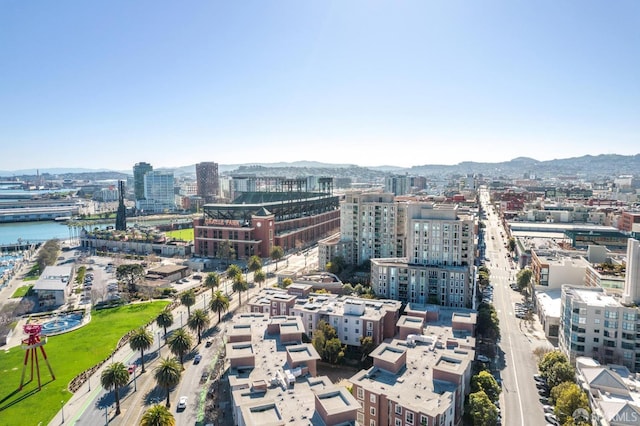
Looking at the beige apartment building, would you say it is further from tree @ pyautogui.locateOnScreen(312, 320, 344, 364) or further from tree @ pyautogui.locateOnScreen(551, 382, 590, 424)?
tree @ pyautogui.locateOnScreen(551, 382, 590, 424)

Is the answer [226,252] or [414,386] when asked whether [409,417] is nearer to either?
[414,386]

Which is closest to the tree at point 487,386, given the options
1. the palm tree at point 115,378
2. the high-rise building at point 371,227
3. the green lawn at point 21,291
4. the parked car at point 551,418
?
the parked car at point 551,418

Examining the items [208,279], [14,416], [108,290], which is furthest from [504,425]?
[108,290]

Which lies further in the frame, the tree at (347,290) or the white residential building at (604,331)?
the tree at (347,290)

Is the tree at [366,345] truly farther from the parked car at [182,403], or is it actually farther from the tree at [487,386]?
the parked car at [182,403]

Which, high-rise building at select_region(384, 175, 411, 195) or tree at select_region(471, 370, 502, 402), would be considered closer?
tree at select_region(471, 370, 502, 402)

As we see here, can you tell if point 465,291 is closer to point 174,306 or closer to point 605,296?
point 605,296
